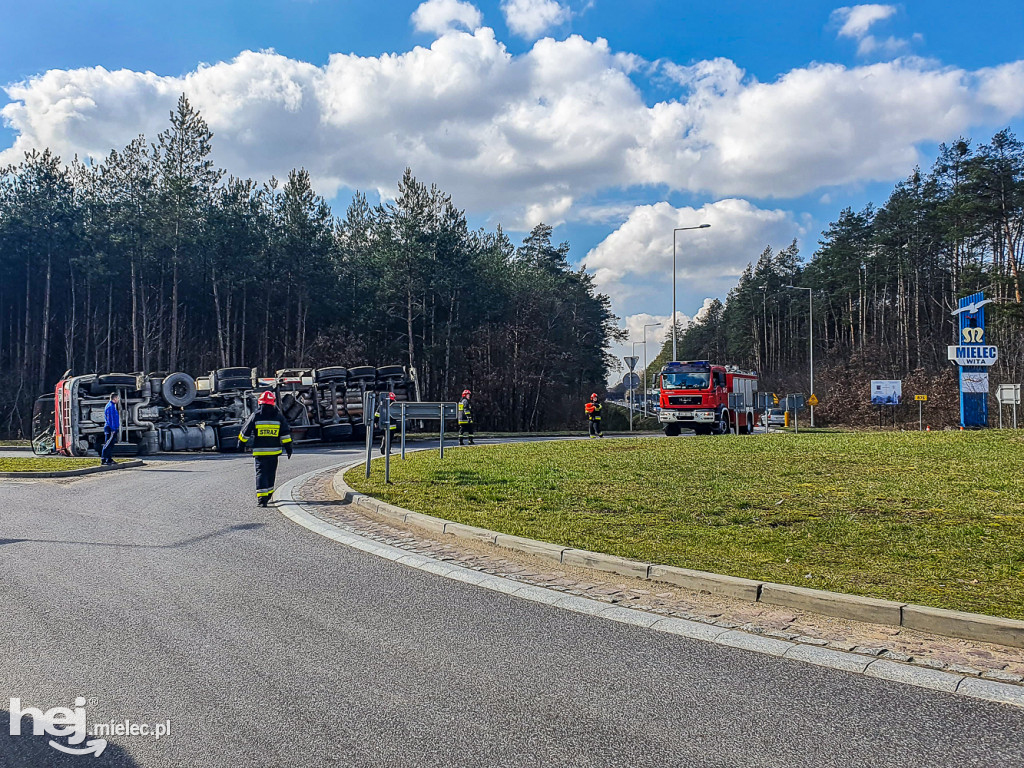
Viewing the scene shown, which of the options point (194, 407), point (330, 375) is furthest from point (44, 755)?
point (330, 375)

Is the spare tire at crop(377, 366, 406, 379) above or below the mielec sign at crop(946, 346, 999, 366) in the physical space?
below

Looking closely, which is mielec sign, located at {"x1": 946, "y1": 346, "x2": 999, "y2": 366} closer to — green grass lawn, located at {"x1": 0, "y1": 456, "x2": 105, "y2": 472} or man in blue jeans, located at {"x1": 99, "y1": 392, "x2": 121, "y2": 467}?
man in blue jeans, located at {"x1": 99, "y1": 392, "x2": 121, "y2": 467}

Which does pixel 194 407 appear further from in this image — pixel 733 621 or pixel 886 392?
pixel 886 392

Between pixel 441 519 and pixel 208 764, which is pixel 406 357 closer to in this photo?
pixel 441 519

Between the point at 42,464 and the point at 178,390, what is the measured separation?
20.1 ft

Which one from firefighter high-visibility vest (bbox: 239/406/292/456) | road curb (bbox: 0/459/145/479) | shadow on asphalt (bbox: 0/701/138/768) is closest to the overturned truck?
road curb (bbox: 0/459/145/479)

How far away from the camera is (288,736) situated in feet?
11.8

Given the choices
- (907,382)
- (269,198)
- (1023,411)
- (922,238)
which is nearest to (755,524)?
(1023,411)

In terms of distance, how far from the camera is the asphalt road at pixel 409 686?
3.47 meters

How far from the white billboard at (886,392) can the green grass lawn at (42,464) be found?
41.1m

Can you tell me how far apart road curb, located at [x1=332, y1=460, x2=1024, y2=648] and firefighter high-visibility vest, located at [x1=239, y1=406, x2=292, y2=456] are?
188 inches

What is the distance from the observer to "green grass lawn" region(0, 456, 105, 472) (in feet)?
55.5

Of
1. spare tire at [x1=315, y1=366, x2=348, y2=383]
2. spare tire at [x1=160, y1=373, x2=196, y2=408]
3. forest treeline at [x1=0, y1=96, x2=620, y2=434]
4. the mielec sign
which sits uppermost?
forest treeline at [x1=0, y1=96, x2=620, y2=434]

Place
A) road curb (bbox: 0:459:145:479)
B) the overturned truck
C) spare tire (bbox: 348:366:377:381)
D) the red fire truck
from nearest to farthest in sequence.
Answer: road curb (bbox: 0:459:145:479) < the overturned truck < spare tire (bbox: 348:366:377:381) < the red fire truck
